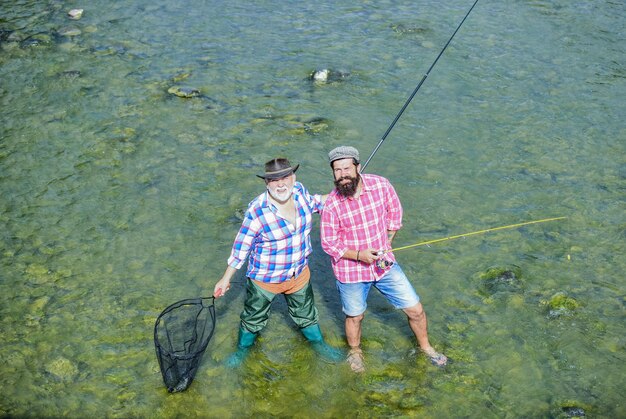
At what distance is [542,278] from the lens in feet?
21.4

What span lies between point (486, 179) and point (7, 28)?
8.68m

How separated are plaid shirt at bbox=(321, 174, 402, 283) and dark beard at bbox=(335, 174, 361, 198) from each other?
3.5 inches

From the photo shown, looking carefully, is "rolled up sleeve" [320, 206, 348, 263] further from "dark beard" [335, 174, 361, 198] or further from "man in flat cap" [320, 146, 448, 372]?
"dark beard" [335, 174, 361, 198]

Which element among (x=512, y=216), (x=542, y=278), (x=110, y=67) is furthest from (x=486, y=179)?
(x=110, y=67)

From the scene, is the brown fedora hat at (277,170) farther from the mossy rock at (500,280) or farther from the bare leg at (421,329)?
the mossy rock at (500,280)

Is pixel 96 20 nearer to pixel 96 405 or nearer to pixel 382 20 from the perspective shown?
pixel 382 20

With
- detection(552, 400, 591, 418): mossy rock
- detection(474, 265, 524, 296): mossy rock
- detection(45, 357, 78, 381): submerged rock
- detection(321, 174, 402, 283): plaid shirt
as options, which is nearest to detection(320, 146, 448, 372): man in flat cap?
detection(321, 174, 402, 283): plaid shirt

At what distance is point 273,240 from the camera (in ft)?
16.2

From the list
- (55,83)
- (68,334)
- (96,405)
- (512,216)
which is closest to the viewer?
(96,405)

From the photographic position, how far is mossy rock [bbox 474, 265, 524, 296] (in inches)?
252

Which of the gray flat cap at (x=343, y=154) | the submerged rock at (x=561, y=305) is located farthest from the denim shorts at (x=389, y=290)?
the submerged rock at (x=561, y=305)

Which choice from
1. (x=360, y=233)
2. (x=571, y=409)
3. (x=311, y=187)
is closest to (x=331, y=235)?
(x=360, y=233)

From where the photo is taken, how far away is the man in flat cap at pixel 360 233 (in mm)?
4758

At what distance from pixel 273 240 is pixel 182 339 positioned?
1387 mm
